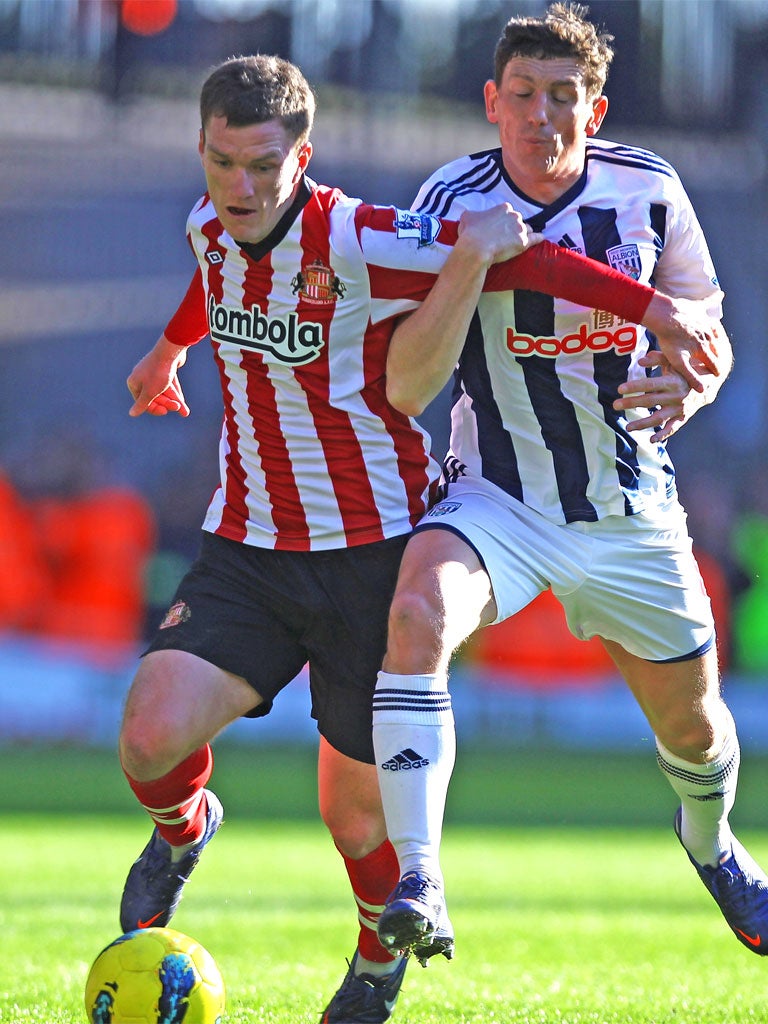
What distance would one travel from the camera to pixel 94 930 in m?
6.88

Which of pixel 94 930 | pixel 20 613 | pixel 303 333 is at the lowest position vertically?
pixel 20 613

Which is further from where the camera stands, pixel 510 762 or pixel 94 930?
pixel 510 762

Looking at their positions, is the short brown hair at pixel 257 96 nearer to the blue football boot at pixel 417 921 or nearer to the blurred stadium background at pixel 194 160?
the blue football boot at pixel 417 921

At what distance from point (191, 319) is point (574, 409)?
1.28 meters

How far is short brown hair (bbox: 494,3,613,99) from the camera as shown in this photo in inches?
185

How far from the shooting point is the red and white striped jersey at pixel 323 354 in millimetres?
4594

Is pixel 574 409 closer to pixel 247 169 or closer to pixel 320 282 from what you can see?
pixel 320 282

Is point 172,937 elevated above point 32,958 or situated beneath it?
elevated above

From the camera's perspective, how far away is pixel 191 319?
5152mm

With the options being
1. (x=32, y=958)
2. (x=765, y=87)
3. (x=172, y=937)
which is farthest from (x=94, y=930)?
(x=765, y=87)

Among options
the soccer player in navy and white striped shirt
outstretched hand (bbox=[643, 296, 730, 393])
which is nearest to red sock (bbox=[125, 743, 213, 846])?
the soccer player in navy and white striped shirt

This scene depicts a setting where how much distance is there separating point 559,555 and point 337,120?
46.2 ft

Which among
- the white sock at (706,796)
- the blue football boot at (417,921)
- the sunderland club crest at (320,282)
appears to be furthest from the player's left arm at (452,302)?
the white sock at (706,796)

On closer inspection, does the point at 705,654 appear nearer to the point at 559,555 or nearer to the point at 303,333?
the point at 559,555
